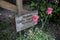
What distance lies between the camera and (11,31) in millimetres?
3752

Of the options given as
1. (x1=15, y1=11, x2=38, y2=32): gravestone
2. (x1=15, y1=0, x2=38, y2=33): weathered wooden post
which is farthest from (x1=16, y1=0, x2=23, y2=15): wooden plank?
(x1=15, y1=11, x2=38, y2=32): gravestone

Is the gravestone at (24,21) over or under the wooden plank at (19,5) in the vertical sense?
under

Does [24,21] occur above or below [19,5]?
below

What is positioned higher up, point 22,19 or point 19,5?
point 19,5

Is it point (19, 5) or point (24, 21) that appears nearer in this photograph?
point (19, 5)

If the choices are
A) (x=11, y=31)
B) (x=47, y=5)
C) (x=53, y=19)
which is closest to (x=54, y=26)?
(x=53, y=19)

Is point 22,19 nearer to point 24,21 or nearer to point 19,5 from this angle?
point 24,21

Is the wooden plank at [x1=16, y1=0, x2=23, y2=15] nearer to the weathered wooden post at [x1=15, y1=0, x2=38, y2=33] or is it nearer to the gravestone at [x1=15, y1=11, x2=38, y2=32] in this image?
the weathered wooden post at [x1=15, y1=0, x2=38, y2=33]

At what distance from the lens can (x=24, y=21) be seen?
3549mm

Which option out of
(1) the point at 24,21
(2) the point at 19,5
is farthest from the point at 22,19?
(2) the point at 19,5

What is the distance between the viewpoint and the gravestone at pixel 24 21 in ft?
11.2

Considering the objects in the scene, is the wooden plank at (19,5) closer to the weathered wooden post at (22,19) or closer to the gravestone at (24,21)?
the weathered wooden post at (22,19)

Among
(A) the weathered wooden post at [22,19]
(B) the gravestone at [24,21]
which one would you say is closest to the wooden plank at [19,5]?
(A) the weathered wooden post at [22,19]

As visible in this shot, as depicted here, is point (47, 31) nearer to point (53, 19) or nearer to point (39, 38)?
point (53, 19)
